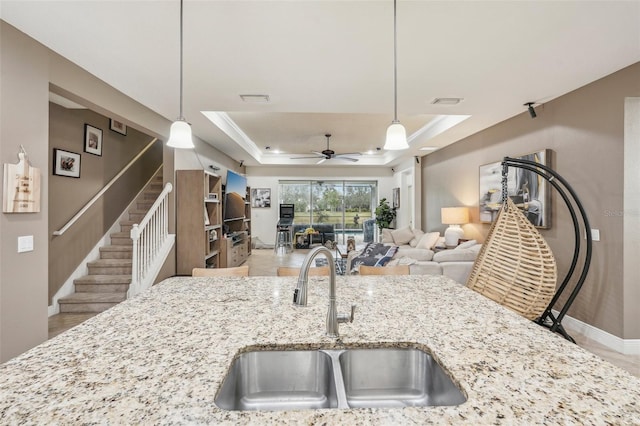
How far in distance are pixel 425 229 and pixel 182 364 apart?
6899mm

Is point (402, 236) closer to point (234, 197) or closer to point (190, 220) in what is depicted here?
point (234, 197)

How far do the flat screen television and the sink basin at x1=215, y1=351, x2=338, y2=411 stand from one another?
17.9ft

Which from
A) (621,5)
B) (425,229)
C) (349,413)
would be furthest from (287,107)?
(425,229)

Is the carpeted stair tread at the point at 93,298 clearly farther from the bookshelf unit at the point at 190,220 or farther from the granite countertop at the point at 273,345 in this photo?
the granite countertop at the point at 273,345

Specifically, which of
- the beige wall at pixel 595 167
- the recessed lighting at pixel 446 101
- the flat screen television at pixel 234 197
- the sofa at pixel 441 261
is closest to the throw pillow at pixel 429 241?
the sofa at pixel 441 261

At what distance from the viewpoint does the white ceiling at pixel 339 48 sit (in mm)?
1854

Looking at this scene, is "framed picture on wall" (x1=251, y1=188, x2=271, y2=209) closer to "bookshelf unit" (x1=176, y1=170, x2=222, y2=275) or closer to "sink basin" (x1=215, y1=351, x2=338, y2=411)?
"bookshelf unit" (x1=176, y1=170, x2=222, y2=275)

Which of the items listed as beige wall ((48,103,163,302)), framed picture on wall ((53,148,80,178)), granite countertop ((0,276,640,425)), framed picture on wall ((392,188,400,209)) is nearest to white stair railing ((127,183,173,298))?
beige wall ((48,103,163,302))

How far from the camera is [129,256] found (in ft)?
14.3

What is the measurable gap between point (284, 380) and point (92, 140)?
186 inches

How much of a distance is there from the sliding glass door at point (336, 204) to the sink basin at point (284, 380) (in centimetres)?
856

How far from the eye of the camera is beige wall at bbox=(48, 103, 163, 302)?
3.71m

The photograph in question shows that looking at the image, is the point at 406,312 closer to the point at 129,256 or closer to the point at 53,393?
the point at 53,393

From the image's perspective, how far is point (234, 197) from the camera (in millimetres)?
6699
